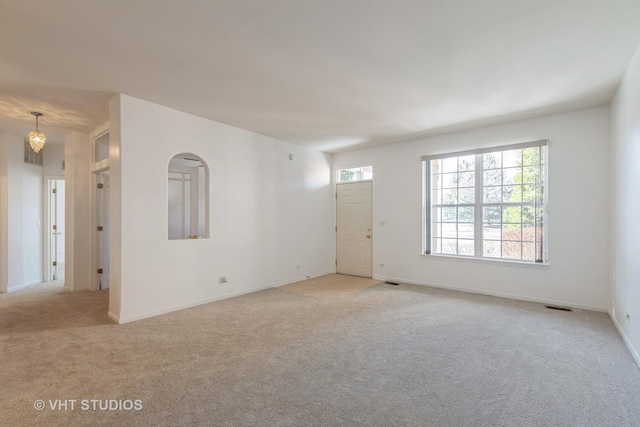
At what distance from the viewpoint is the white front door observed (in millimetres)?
6453

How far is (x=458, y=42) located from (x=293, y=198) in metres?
4.07

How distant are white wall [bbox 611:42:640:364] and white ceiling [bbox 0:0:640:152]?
0.31 metres

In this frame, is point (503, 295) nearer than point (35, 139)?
No

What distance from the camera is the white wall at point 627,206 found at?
2699 mm

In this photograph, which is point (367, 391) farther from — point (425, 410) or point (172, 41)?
point (172, 41)

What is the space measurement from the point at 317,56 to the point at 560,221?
4.04 metres

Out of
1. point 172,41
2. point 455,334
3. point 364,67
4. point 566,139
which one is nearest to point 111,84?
point 172,41

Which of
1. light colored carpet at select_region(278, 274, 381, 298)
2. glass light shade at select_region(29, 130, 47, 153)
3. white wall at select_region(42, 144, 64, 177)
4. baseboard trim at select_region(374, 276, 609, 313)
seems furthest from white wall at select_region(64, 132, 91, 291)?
baseboard trim at select_region(374, 276, 609, 313)

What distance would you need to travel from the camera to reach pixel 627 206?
307cm

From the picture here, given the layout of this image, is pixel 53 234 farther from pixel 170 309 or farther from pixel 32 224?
pixel 170 309

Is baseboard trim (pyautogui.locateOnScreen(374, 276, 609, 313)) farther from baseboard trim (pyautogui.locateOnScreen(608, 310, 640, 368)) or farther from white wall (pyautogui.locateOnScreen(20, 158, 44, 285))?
white wall (pyautogui.locateOnScreen(20, 158, 44, 285))

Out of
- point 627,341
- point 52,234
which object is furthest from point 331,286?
point 52,234

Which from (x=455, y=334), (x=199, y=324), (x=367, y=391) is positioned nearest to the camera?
(x=367, y=391)

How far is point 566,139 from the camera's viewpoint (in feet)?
A: 14.1
